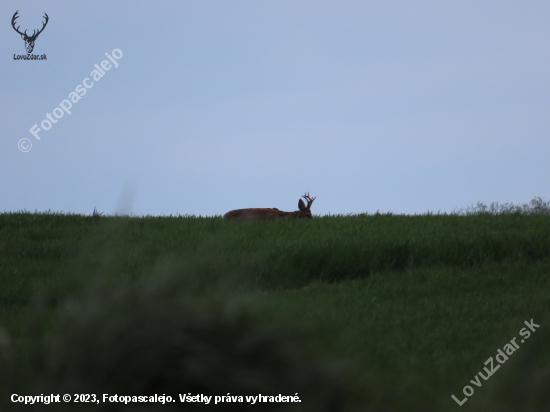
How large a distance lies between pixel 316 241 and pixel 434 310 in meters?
3.66

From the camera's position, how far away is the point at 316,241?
10836 millimetres

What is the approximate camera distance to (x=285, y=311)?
12.3ft

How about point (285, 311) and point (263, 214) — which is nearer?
point (285, 311)

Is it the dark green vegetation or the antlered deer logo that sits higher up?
the antlered deer logo

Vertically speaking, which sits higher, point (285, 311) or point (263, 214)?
point (263, 214)

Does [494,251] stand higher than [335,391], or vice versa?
[494,251]

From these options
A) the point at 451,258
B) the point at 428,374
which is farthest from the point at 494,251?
the point at 428,374

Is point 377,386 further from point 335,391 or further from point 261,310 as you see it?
point 261,310

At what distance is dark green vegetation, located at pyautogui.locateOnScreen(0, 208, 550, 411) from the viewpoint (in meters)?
3.21

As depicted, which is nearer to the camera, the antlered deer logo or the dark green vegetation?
the dark green vegetation

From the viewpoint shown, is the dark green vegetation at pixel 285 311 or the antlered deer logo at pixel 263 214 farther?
the antlered deer logo at pixel 263 214

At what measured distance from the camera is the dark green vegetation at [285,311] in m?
3.21

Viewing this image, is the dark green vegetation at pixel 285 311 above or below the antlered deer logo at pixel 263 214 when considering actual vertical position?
below

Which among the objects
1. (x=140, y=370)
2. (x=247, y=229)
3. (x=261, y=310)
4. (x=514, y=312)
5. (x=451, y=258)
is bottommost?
(x=140, y=370)
